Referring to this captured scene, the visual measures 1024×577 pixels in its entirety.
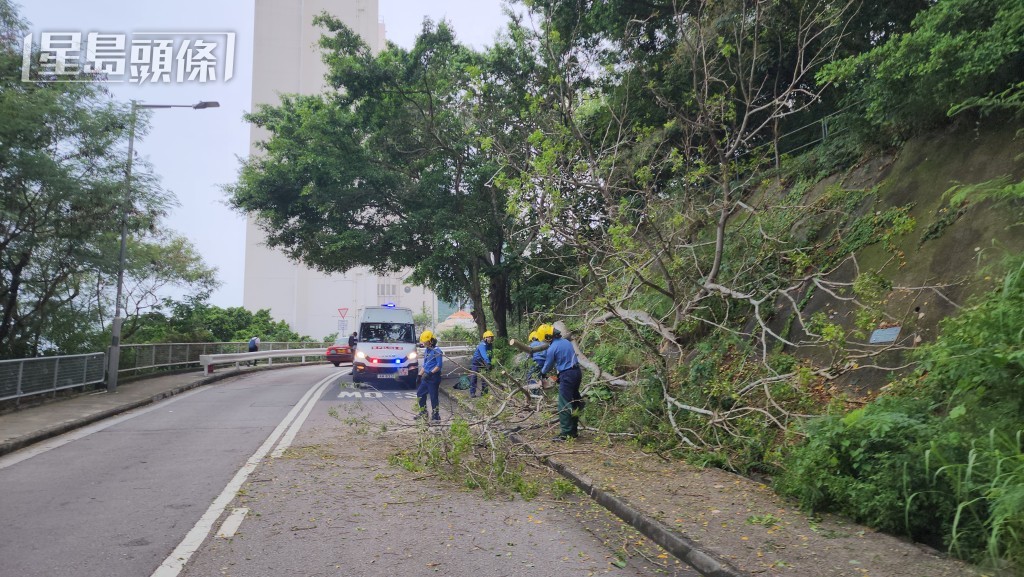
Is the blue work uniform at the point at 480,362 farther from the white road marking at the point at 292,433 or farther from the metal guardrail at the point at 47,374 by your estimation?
the metal guardrail at the point at 47,374

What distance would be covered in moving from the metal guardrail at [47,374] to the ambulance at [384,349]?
6477mm

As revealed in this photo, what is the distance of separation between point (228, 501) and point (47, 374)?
10.8 m

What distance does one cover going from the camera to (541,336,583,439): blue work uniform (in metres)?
8.95

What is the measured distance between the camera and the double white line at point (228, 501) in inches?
178

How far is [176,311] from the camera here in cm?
2717

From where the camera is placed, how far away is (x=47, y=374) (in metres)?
14.0

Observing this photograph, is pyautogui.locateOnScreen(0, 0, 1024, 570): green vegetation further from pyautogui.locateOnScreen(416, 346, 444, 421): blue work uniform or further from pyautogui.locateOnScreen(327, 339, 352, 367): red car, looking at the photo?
pyautogui.locateOnScreen(327, 339, 352, 367): red car

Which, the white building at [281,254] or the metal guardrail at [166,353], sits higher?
the white building at [281,254]

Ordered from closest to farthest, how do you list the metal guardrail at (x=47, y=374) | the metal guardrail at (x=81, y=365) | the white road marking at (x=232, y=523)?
the white road marking at (x=232, y=523) < the metal guardrail at (x=47, y=374) < the metal guardrail at (x=81, y=365)

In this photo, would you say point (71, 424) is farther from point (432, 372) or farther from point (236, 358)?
point (236, 358)

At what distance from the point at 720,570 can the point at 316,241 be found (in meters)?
18.8

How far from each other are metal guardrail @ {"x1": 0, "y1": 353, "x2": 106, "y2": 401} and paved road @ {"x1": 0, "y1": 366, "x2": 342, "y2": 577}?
210 centimetres

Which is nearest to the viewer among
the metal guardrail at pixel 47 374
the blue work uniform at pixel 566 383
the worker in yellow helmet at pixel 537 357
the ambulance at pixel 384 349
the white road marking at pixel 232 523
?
the white road marking at pixel 232 523

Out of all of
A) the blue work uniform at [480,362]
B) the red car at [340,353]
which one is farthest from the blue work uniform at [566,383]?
the red car at [340,353]
